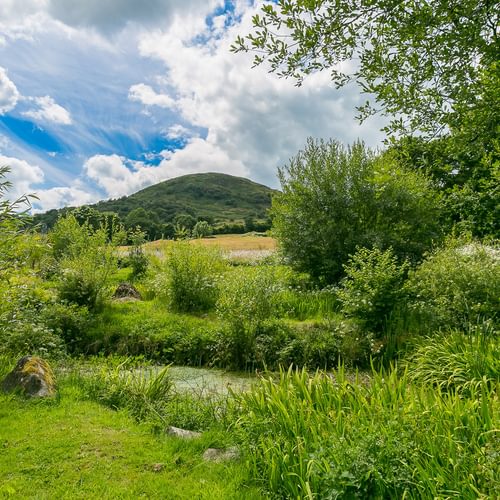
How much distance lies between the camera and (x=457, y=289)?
7.99m

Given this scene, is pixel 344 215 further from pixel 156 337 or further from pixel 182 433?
pixel 182 433

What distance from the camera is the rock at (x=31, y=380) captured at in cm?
577

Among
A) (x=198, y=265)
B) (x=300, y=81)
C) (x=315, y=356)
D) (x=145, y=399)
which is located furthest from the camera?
(x=198, y=265)

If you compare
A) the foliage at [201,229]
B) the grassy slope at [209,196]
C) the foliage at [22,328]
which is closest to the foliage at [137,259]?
the foliage at [201,229]

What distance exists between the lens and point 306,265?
541 inches

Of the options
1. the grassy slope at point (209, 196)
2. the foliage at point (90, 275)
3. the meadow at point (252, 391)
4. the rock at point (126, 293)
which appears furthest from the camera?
the grassy slope at point (209, 196)

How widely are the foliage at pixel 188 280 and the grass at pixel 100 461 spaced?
21.5 ft

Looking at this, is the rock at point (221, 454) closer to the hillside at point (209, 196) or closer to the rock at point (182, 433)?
the rock at point (182, 433)

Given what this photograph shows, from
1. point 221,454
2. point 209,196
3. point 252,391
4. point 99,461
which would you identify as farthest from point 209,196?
point 99,461

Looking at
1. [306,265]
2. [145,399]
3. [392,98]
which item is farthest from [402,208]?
[145,399]

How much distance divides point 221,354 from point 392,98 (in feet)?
22.1

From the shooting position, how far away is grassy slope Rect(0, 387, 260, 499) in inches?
145

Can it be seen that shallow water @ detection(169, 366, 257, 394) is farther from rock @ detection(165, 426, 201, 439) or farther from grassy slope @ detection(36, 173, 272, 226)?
grassy slope @ detection(36, 173, 272, 226)

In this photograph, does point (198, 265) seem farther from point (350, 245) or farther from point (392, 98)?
point (392, 98)
